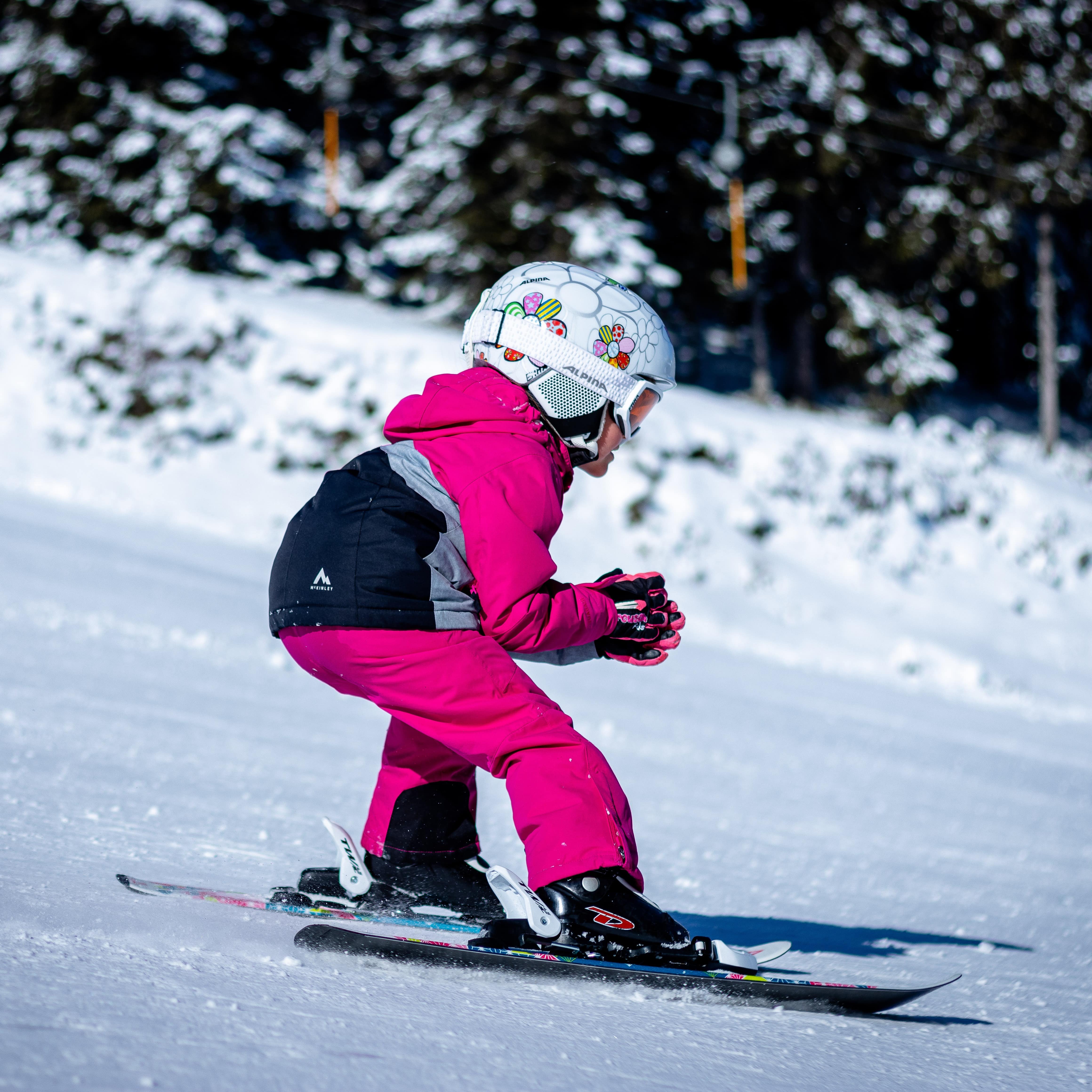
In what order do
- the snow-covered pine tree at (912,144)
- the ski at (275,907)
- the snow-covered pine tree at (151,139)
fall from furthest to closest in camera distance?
the snow-covered pine tree at (912,144), the snow-covered pine tree at (151,139), the ski at (275,907)

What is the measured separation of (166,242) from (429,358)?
787 cm

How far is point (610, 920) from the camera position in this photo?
7.06 ft

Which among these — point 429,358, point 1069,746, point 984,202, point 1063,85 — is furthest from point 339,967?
point 1063,85

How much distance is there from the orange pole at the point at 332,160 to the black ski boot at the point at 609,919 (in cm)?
1699

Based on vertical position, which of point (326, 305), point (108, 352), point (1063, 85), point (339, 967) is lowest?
point (339, 967)

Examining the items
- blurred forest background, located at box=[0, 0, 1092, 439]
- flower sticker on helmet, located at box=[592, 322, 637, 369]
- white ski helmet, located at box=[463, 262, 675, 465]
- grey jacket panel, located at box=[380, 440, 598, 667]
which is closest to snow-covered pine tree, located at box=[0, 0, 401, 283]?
blurred forest background, located at box=[0, 0, 1092, 439]

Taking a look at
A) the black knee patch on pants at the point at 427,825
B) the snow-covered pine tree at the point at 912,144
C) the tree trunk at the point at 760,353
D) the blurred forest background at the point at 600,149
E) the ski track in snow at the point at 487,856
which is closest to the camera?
the ski track in snow at the point at 487,856

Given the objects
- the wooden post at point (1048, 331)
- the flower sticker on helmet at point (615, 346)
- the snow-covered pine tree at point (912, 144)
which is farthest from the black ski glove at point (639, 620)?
the wooden post at point (1048, 331)

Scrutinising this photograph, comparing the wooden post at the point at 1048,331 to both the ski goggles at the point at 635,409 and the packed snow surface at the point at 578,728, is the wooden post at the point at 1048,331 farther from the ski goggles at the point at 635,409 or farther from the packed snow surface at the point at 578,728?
the ski goggles at the point at 635,409

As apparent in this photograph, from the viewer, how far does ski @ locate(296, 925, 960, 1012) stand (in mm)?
2090

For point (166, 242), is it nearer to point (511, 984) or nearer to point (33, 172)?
point (33, 172)

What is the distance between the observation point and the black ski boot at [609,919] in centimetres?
214

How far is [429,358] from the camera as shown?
11820 millimetres

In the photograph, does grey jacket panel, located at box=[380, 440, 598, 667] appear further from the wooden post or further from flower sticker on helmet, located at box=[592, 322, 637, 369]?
the wooden post
